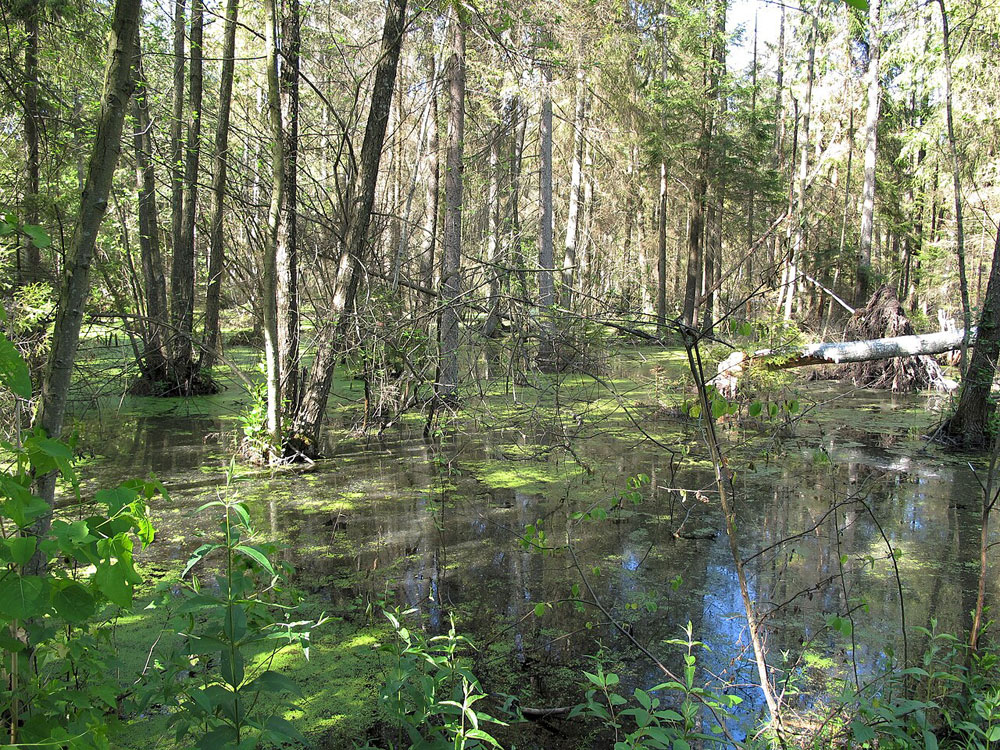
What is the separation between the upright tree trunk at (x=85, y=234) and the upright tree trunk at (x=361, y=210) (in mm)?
4171

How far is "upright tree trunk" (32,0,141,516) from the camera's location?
227cm

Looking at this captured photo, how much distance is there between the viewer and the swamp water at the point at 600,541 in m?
3.32

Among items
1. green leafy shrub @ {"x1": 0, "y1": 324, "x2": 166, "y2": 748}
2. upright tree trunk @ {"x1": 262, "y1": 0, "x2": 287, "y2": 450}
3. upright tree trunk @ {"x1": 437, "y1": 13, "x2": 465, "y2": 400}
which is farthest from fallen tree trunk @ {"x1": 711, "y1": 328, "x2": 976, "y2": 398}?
green leafy shrub @ {"x1": 0, "y1": 324, "x2": 166, "y2": 748}

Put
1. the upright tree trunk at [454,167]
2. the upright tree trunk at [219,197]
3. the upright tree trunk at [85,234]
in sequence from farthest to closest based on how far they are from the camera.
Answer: the upright tree trunk at [454,167], the upright tree trunk at [219,197], the upright tree trunk at [85,234]

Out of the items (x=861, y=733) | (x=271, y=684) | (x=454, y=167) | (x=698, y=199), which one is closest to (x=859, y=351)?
(x=454, y=167)

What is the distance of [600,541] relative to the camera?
488 centimetres

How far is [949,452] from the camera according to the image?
7.15 metres

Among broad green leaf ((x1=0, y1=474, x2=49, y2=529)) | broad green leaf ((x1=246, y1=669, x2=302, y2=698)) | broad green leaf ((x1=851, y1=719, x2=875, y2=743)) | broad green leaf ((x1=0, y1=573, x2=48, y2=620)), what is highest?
broad green leaf ((x1=0, y1=474, x2=49, y2=529))

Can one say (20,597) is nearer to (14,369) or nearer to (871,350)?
(14,369)

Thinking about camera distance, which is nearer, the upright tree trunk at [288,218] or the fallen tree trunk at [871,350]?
the upright tree trunk at [288,218]

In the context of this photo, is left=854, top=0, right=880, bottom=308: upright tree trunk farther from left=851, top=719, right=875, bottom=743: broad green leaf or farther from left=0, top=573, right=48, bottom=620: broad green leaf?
left=0, top=573, right=48, bottom=620: broad green leaf

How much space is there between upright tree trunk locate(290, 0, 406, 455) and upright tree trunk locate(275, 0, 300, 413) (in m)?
0.23

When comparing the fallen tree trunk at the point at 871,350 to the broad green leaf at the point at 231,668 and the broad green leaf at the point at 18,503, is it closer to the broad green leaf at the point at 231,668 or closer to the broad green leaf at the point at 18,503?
the broad green leaf at the point at 231,668

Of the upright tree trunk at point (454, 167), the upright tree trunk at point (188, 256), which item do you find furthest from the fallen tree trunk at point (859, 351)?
the upright tree trunk at point (188, 256)
